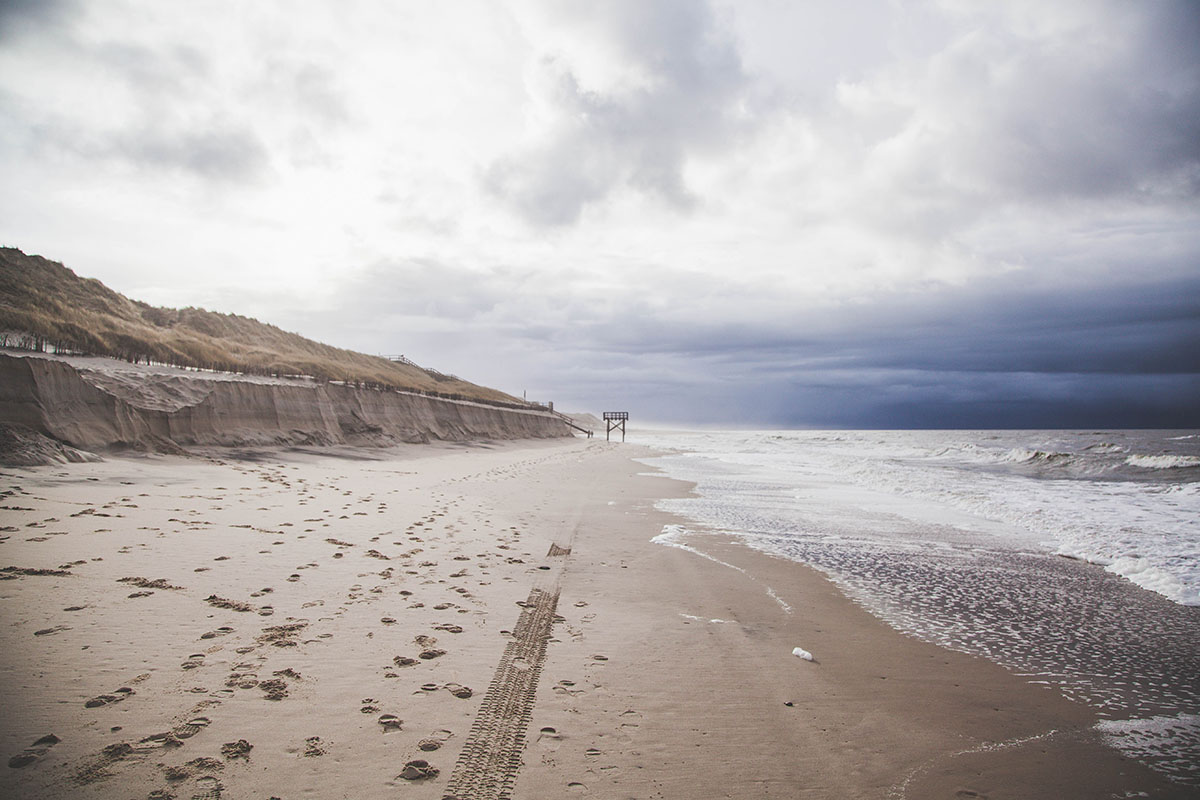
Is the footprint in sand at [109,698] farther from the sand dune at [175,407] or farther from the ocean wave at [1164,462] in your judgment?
the ocean wave at [1164,462]

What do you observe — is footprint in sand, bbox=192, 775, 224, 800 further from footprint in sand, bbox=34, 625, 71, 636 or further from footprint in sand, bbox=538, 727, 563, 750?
footprint in sand, bbox=34, 625, 71, 636

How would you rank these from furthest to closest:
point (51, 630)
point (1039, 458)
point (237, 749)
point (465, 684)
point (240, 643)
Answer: point (1039, 458) → point (240, 643) → point (51, 630) → point (465, 684) → point (237, 749)

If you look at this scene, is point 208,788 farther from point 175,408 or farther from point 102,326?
point 102,326

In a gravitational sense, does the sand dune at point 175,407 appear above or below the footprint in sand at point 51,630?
above

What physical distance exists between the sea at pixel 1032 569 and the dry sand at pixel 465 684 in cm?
55

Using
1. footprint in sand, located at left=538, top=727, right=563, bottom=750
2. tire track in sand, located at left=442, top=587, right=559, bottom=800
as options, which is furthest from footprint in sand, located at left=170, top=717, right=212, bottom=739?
footprint in sand, located at left=538, top=727, right=563, bottom=750

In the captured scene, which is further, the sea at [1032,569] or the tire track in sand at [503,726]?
the sea at [1032,569]

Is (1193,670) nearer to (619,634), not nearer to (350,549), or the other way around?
(619,634)

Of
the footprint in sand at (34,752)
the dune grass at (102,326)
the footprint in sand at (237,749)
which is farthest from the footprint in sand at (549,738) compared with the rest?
the dune grass at (102,326)

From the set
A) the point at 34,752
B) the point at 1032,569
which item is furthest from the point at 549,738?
the point at 1032,569

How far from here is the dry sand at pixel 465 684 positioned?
300 cm

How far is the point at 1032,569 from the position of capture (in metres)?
8.54

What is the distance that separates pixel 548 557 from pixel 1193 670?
697 cm

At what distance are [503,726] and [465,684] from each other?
2.09 ft
